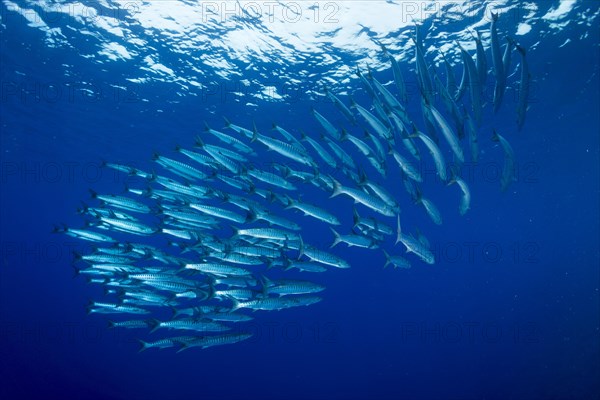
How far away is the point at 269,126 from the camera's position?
2125cm

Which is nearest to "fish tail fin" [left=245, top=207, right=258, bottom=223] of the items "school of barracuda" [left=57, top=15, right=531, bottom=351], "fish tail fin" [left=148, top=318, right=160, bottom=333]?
"school of barracuda" [left=57, top=15, right=531, bottom=351]

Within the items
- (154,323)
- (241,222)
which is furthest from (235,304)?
(154,323)

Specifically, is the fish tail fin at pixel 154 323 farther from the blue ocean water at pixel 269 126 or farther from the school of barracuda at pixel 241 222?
the blue ocean water at pixel 269 126

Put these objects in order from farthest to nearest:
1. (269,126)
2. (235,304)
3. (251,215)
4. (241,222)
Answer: (269,126) → (241,222) → (235,304) → (251,215)

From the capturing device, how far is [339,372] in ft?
97.8

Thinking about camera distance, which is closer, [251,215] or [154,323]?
[251,215]

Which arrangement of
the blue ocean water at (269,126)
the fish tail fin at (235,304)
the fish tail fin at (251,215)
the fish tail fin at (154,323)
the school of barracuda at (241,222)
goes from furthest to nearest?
the blue ocean water at (269,126)
the fish tail fin at (154,323)
the fish tail fin at (235,304)
the fish tail fin at (251,215)
the school of barracuda at (241,222)

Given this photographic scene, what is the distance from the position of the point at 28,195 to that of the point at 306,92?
208 ft

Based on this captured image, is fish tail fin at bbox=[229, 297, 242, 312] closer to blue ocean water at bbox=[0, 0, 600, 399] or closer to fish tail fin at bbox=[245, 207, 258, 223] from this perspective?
fish tail fin at bbox=[245, 207, 258, 223]

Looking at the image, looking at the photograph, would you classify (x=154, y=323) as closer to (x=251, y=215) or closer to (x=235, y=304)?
(x=235, y=304)

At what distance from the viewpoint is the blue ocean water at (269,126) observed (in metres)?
13.0

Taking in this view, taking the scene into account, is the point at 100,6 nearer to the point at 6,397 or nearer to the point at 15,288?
the point at 6,397

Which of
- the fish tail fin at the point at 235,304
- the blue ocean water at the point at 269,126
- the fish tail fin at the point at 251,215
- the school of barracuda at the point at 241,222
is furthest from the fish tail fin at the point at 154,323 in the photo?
the blue ocean water at the point at 269,126

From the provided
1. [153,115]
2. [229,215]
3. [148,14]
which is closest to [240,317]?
[229,215]
